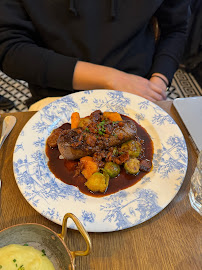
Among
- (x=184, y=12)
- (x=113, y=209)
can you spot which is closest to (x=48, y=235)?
(x=113, y=209)

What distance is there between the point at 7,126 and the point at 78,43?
3.16ft

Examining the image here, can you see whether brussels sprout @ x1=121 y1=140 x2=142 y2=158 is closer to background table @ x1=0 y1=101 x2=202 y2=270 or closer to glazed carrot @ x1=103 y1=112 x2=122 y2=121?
glazed carrot @ x1=103 y1=112 x2=122 y2=121

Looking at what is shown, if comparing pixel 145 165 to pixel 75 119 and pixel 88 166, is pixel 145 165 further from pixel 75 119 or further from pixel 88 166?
pixel 75 119

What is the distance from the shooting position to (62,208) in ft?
3.71

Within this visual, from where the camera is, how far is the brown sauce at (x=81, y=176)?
127 centimetres

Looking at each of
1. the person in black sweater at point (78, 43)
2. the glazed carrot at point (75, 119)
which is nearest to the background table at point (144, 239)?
the glazed carrot at point (75, 119)

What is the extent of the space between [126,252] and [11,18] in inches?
74.0

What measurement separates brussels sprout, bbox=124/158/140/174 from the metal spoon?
0.84 m

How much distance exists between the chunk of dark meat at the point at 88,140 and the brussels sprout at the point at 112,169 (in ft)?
0.48

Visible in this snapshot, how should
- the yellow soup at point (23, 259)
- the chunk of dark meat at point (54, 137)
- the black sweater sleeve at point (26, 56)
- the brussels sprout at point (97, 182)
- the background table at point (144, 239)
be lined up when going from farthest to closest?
1. the black sweater sleeve at point (26, 56)
2. the chunk of dark meat at point (54, 137)
3. the brussels sprout at point (97, 182)
4. the background table at point (144, 239)
5. the yellow soup at point (23, 259)

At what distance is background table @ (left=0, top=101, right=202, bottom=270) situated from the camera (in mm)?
989

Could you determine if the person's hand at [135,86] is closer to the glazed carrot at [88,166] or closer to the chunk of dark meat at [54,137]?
the chunk of dark meat at [54,137]

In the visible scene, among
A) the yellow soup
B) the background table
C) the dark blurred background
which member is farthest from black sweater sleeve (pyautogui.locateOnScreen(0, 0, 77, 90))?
the dark blurred background


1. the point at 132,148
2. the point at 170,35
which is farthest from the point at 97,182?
the point at 170,35
